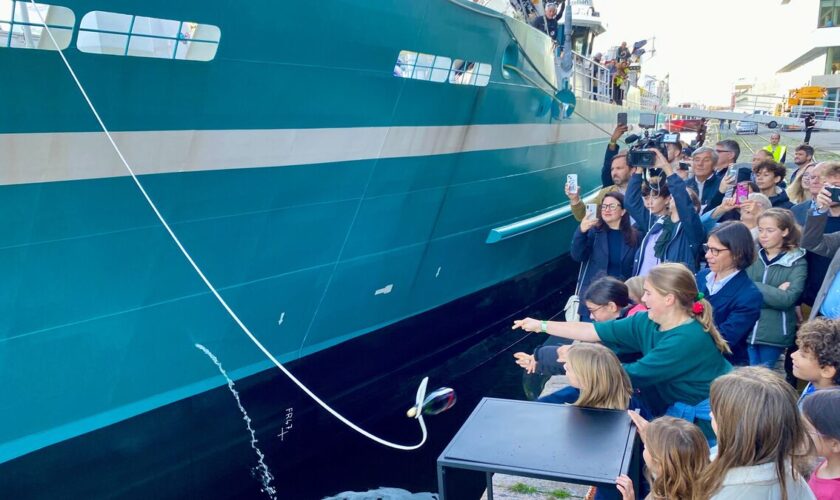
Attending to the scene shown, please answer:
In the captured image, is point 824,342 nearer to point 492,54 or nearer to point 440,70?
point 440,70

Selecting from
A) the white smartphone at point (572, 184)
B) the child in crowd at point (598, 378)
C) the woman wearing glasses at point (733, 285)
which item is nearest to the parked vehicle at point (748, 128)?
the white smartphone at point (572, 184)

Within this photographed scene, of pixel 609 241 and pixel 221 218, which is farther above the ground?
pixel 221 218

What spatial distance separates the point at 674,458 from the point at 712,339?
903 mm

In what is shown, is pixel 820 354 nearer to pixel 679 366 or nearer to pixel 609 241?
pixel 679 366

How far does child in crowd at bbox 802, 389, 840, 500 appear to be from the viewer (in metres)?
2.40

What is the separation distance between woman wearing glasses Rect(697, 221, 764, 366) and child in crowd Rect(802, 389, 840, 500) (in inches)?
48.3

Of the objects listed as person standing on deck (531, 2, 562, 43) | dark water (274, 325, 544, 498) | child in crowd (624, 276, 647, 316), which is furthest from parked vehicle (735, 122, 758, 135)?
child in crowd (624, 276, 647, 316)

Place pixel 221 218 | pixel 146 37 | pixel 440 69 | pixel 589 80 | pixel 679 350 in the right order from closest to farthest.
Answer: pixel 679 350
pixel 146 37
pixel 221 218
pixel 440 69
pixel 589 80

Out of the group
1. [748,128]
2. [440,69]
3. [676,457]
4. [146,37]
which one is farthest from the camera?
[748,128]

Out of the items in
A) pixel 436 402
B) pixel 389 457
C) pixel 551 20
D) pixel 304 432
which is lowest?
pixel 389 457

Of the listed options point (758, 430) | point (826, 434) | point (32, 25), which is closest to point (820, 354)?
point (826, 434)

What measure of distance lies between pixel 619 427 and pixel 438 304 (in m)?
5.41

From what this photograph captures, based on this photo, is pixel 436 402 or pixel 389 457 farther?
pixel 389 457

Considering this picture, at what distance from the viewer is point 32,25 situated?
3717mm
